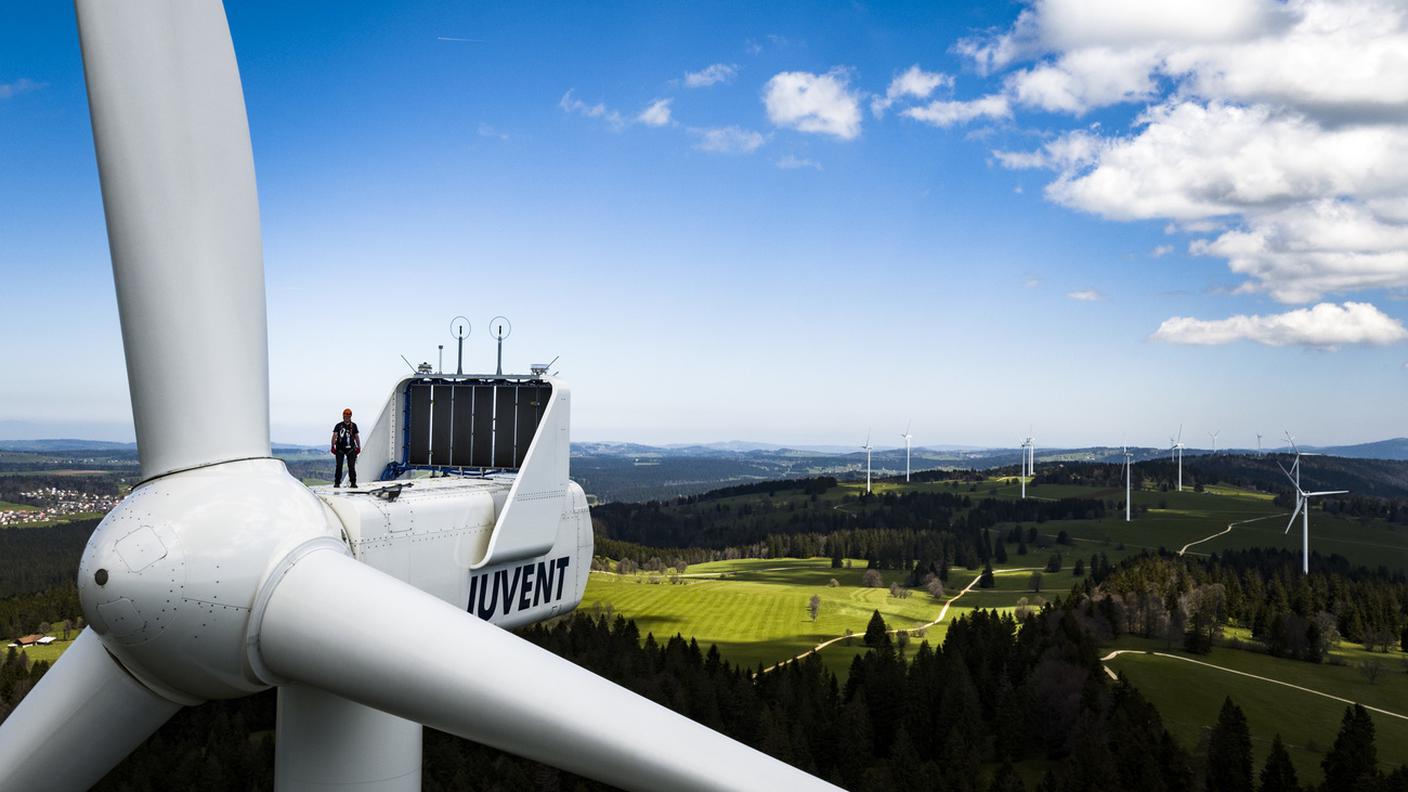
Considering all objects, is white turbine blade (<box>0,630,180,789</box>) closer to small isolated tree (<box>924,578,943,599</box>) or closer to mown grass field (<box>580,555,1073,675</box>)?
mown grass field (<box>580,555,1073,675</box>)

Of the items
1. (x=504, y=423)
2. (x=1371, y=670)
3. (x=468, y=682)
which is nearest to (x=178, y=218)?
(x=468, y=682)

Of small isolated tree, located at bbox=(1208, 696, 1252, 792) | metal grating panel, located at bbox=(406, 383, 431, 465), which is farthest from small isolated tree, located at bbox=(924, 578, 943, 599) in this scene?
metal grating panel, located at bbox=(406, 383, 431, 465)

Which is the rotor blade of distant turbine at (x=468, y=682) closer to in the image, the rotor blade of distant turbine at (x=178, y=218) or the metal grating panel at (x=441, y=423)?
the rotor blade of distant turbine at (x=178, y=218)

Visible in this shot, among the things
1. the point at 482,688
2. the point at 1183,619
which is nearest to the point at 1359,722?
the point at 1183,619

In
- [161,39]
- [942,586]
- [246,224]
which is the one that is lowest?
[942,586]

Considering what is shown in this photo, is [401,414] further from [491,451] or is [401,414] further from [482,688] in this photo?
[482,688]
